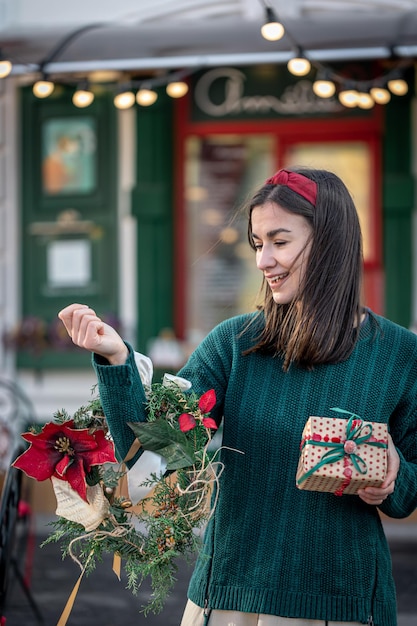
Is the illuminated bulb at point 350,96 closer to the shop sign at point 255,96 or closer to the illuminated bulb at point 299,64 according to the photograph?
the illuminated bulb at point 299,64

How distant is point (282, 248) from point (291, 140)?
5551 millimetres

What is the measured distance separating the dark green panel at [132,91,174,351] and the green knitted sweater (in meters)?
5.45

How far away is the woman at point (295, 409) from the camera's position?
212 centimetres

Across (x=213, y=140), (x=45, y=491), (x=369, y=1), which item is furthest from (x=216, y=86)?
(x=45, y=491)

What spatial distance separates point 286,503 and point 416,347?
0.47 m

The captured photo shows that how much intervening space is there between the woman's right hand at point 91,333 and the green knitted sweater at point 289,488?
0.04 meters

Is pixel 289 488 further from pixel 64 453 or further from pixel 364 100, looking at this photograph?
pixel 364 100

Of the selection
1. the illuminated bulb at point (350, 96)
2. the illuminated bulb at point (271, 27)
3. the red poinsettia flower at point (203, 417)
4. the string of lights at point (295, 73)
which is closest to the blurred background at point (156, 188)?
the string of lights at point (295, 73)

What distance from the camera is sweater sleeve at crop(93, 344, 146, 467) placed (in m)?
2.06

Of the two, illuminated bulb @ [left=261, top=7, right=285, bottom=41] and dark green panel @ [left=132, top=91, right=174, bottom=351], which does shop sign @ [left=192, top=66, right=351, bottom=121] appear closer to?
dark green panel @ [left=132, top=91, right=174, bottom=351]

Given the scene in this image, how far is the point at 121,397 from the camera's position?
2072mm

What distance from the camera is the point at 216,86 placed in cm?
757

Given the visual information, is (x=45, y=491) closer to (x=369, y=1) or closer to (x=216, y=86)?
(x=216, y=86)

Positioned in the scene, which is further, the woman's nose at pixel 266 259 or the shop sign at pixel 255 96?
the shop sign at pixel 255 96
